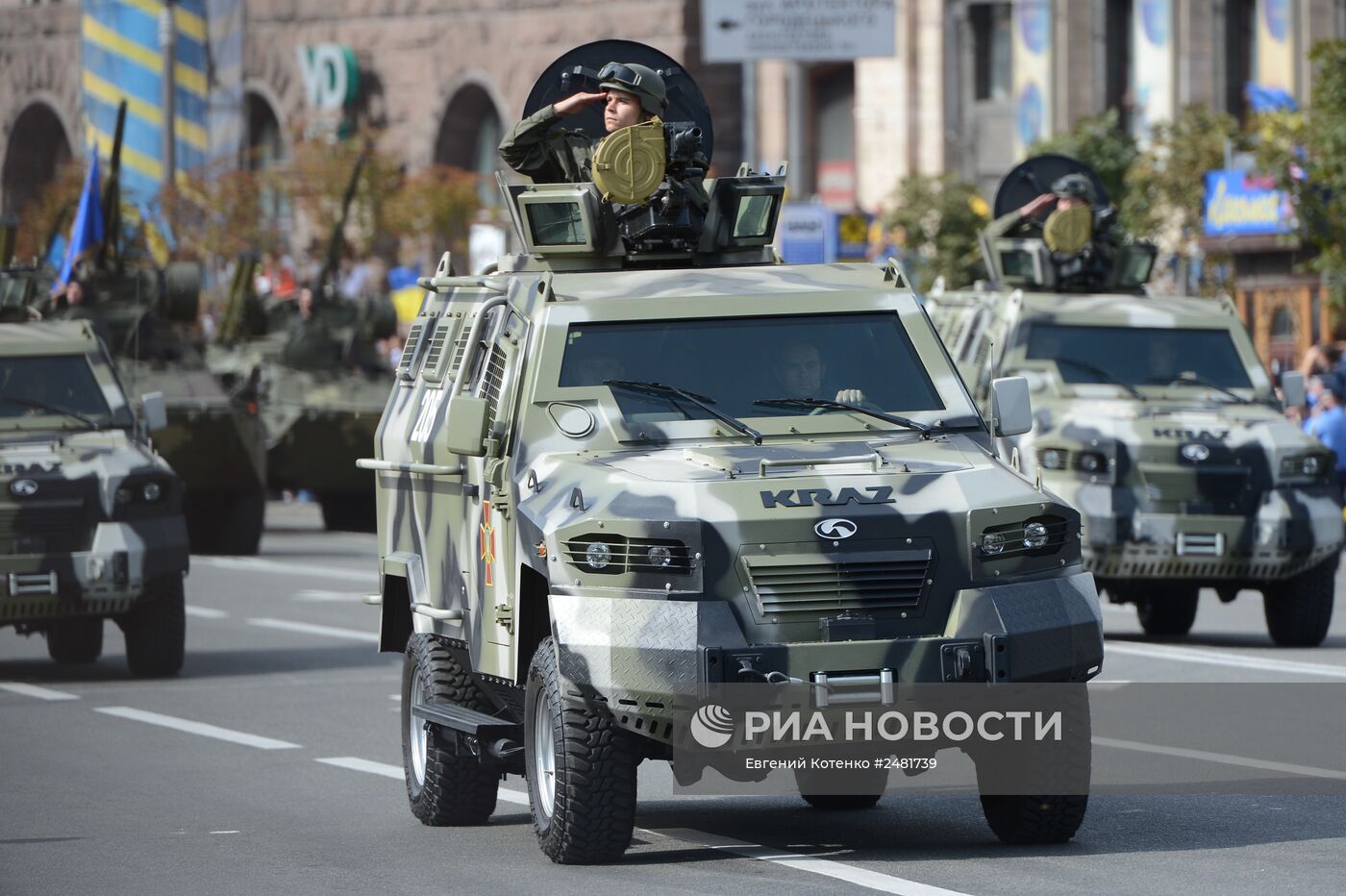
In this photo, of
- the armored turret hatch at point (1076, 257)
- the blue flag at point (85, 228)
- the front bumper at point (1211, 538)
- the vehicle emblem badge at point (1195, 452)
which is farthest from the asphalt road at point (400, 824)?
the blue flag at point (85, 228)

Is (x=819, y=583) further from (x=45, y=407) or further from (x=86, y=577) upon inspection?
(x=45, y=407)

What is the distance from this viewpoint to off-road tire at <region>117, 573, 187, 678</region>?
16938 millimetres

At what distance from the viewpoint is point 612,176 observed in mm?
11195

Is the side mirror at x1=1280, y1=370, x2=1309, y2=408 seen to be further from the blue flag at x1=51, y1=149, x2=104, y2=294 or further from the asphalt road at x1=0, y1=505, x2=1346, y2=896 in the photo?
the blue flag at x1=51, y1=149, x2=104, y2=294

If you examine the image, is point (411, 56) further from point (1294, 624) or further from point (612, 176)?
point (612, 176)

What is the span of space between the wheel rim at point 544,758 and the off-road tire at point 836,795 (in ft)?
4.40

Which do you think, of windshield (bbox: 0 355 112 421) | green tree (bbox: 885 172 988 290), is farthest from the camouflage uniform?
green tree (bbox: 885 172 988 290)

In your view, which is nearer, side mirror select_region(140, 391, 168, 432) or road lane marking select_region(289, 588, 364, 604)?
side mirror select_region(140, 391, 168, 432)

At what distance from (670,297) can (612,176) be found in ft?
2.90

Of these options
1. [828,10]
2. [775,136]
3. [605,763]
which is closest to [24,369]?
[605,763]

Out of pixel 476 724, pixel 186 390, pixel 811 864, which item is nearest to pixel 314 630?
pixel 186 390

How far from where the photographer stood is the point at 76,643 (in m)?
18.3

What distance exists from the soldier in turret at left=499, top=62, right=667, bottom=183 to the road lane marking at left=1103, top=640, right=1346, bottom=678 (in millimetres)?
4495

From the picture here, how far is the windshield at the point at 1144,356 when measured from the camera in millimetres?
18047
